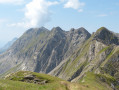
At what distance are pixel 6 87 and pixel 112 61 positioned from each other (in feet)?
527

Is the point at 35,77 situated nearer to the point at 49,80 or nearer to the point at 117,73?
the point at 49,80

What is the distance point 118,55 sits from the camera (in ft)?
609

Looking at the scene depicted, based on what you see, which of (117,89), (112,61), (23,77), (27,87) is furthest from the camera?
(112,61)

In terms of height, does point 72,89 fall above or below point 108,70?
above

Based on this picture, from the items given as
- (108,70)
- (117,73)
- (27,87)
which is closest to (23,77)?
(27,87)

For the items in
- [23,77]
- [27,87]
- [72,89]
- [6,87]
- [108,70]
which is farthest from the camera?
[108,70]

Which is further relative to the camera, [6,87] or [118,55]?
[118,55]

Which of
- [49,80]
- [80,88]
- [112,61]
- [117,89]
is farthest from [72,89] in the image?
[112,61]

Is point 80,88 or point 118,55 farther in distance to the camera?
point 118,55

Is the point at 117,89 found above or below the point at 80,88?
below

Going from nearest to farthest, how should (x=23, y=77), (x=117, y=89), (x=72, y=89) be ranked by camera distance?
(x=72, y=89) < (x=23, y=77) < (x=117, y=89)

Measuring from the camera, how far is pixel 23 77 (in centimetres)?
7188

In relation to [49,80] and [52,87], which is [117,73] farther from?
[52,87]

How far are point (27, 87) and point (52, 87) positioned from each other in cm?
836
